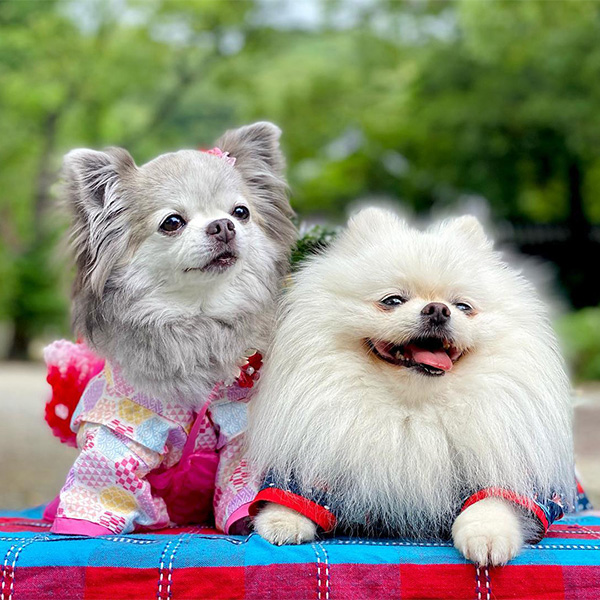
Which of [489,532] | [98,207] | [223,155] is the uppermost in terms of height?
[223,155]

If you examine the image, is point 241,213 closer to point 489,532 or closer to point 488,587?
point 489,532

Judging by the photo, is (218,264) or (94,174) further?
(94,174)

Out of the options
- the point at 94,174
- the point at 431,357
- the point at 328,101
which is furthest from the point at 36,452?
the point at 328,101

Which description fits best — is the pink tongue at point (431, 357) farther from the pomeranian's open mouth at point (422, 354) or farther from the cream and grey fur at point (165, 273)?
the cream and grey fur at point (165, 273)

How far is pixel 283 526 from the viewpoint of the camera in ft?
6.42

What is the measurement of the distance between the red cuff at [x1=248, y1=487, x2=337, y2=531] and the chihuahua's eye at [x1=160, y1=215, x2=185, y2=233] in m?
0.76

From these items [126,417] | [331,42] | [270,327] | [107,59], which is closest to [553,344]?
[270,327]

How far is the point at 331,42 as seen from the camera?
1634 cm

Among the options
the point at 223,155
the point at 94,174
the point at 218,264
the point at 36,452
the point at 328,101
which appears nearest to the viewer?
the point at 218,264

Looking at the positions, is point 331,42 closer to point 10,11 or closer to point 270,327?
point 10,11

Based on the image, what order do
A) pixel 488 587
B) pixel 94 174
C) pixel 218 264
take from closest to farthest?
pixel 488 587 < pixel 218 264 < pixel 94 174

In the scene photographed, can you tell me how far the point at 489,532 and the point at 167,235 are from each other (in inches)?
44.7

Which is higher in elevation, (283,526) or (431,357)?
(431,357)

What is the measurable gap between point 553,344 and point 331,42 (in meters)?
15.3
